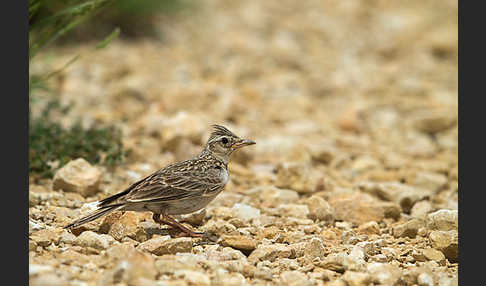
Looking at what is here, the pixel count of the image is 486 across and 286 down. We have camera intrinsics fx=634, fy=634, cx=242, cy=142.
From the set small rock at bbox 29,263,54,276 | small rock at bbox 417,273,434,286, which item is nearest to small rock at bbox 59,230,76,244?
small rock at bbox 29,263,54,276

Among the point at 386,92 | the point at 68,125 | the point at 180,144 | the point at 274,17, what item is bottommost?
the point at 180,144

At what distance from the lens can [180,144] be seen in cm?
679

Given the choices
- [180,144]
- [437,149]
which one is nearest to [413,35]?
[437,149]

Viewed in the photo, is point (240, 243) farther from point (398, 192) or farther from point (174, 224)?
point (398, 192)

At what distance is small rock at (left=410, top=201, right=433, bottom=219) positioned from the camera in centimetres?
552

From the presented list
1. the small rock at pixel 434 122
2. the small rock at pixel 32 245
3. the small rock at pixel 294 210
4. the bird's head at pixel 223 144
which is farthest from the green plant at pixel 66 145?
the small rock at pixel 434 122

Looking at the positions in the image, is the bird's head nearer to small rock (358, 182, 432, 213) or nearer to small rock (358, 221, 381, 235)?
small rock (358, 221, 381, 235)

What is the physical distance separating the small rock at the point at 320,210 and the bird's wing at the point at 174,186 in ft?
3.19

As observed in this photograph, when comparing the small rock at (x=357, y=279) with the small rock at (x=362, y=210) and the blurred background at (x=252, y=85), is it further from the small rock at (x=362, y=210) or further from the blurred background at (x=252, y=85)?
the blurred background at (x=252, y=85)

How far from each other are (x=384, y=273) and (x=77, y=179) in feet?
9.17

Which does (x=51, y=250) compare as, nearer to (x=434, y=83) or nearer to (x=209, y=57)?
(x=209, y=57)

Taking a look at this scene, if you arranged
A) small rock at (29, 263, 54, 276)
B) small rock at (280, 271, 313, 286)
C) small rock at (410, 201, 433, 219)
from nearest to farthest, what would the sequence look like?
small rock at (29, 263, 54, 276) < small rock at (280, 271, 313, 286) < small rock at (410, 201, 433, 219)

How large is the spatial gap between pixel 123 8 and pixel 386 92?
443 cm

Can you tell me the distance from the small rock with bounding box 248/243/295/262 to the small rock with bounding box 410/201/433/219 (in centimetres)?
168
